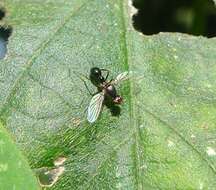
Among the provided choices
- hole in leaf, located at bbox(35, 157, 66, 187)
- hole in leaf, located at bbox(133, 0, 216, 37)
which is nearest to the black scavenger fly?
hole in leaf, located at bbox(35, 157, 66, 187)

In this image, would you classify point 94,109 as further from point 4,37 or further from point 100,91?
point 4,37

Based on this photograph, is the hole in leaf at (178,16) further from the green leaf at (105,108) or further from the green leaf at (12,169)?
the green leaf at (12,169)

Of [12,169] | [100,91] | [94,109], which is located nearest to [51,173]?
[12,169]

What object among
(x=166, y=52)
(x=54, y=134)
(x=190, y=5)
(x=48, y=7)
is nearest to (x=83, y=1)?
(x=48, y=7)

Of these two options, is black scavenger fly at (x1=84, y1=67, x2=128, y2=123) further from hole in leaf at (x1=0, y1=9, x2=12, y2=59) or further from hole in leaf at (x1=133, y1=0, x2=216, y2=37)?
hole in leaf at (x1=133, y1=0, x2=216, y2=37)

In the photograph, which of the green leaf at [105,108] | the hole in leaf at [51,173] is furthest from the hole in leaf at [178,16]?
the hole in leaf at [51,173]

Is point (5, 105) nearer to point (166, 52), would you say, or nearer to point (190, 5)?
point (166, 52)
